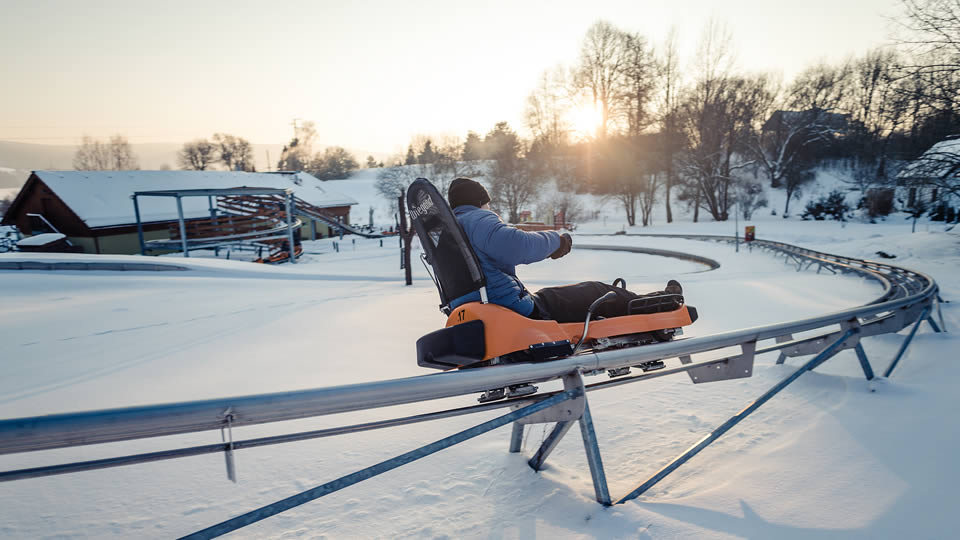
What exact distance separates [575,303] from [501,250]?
2.29 ft

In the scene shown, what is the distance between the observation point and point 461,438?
2029mm

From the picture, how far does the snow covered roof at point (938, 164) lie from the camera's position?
11976mm

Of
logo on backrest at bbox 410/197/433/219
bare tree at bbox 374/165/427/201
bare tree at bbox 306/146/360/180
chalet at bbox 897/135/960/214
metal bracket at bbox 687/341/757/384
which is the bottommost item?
metal bracket at bbox 687/341/757/384

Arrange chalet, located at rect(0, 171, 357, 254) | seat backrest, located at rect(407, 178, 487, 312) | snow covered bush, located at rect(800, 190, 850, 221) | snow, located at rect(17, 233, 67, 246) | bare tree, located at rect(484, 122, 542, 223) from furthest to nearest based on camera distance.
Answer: bare tree, located at rect(484, 122, 542, 223) < snow covered bush, located at rect(800, 190, 850, 221) < chalet, located at rect(0, 171, 357, 254) < snow, located at rect(17, 233, 67, 246) < seat backrest, located at rect(407, 178, 487, 312)

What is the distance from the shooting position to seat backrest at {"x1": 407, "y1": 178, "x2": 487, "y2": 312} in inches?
98.3

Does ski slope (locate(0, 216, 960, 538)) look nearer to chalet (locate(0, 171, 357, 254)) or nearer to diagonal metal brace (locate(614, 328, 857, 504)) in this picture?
diagonal metal brace (locate(614, 328, 857, 504))

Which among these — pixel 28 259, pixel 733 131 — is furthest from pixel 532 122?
pixel 28 259

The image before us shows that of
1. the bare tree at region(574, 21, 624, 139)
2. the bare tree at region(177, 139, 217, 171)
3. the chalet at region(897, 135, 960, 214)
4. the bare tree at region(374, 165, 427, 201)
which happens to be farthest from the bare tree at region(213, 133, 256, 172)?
the chalet at region(897, 135, 960, 214)

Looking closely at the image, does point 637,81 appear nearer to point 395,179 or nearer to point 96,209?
point 395,179

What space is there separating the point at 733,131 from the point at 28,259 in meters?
37.7

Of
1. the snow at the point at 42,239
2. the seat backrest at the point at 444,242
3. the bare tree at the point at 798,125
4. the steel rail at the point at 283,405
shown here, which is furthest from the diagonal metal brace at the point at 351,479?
the bare tree at the point at 798,125

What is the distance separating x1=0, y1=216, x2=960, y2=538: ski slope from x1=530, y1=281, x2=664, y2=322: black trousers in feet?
3.38

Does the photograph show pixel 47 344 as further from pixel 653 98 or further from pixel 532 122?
pixel 532 122

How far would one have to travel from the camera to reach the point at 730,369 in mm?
3230
